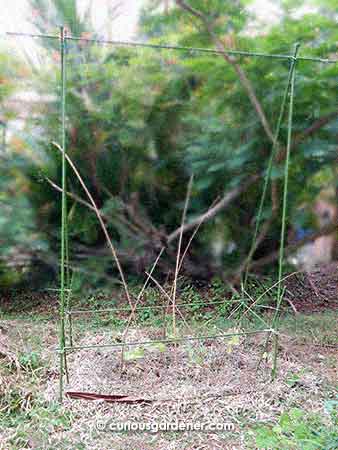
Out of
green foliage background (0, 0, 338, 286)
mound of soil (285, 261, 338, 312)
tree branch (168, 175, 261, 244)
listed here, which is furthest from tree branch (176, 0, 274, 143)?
mound of soil (285, 261, 338, 312)

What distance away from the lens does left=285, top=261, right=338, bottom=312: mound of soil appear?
2949 mm

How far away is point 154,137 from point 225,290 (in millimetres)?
1295

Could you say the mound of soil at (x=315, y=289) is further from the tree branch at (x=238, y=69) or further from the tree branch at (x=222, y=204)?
the tree branch at (x=238, y=69)

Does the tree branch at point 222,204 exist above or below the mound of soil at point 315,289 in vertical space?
above

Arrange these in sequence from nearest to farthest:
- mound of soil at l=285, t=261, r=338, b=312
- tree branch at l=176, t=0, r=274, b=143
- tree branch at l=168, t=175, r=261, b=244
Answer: tree branch at l=176, t=0, r=274, b=143 → tree branch at l=168, t=175, r=261, b=244 → mound of soil at l=285, t=261, r=338, b=312

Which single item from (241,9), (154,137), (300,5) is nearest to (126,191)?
(154,137)

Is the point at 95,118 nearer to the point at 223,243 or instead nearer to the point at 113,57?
the point at 113,57

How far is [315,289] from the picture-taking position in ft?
9.89

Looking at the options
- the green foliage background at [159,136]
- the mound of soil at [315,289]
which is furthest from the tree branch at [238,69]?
the mound of soil at [315,289]

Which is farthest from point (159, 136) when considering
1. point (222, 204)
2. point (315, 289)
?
point (315, 289)

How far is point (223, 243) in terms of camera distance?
300 centimetres

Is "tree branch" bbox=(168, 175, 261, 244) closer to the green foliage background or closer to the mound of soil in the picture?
the green foliage background

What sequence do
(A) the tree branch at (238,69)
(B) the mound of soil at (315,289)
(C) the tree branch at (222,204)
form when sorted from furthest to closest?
(B) the mound of soil at (315,289) → (C) the tree branch at (222,204) → (A) the tree branch at (238,69)

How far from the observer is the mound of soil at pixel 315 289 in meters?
2.95
